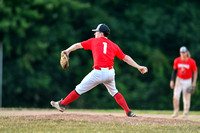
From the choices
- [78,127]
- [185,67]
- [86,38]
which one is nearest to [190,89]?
[185,67]

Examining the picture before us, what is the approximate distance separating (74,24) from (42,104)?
608cm

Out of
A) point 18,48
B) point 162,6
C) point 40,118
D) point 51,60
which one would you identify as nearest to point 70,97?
point 40,118

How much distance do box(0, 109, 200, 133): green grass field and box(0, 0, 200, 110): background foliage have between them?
1504cm

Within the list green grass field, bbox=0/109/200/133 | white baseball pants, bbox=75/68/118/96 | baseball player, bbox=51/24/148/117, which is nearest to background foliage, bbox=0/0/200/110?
baseball player, bbox=51/24/148/117

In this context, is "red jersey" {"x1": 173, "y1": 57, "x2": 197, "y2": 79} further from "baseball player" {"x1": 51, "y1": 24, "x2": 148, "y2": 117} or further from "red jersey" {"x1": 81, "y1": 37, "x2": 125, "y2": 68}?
"red jersey" {"x1": 81, "y1": 37, "x2": 125, "y2": 68}

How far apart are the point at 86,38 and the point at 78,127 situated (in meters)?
20.1

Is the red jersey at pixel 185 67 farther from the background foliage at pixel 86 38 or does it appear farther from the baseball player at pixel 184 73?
the background foliage at pixel 86 38

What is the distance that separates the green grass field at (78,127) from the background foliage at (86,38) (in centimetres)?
1504

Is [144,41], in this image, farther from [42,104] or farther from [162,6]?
[42,104]

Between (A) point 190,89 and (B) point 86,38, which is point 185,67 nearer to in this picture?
(A) point 190,89

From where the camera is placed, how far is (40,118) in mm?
8328

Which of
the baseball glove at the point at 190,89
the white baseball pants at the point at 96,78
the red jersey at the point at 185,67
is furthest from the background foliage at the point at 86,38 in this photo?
the white baseball pants at the point at 96,78

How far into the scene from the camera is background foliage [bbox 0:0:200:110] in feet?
77.5

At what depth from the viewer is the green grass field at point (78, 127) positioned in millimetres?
7109
